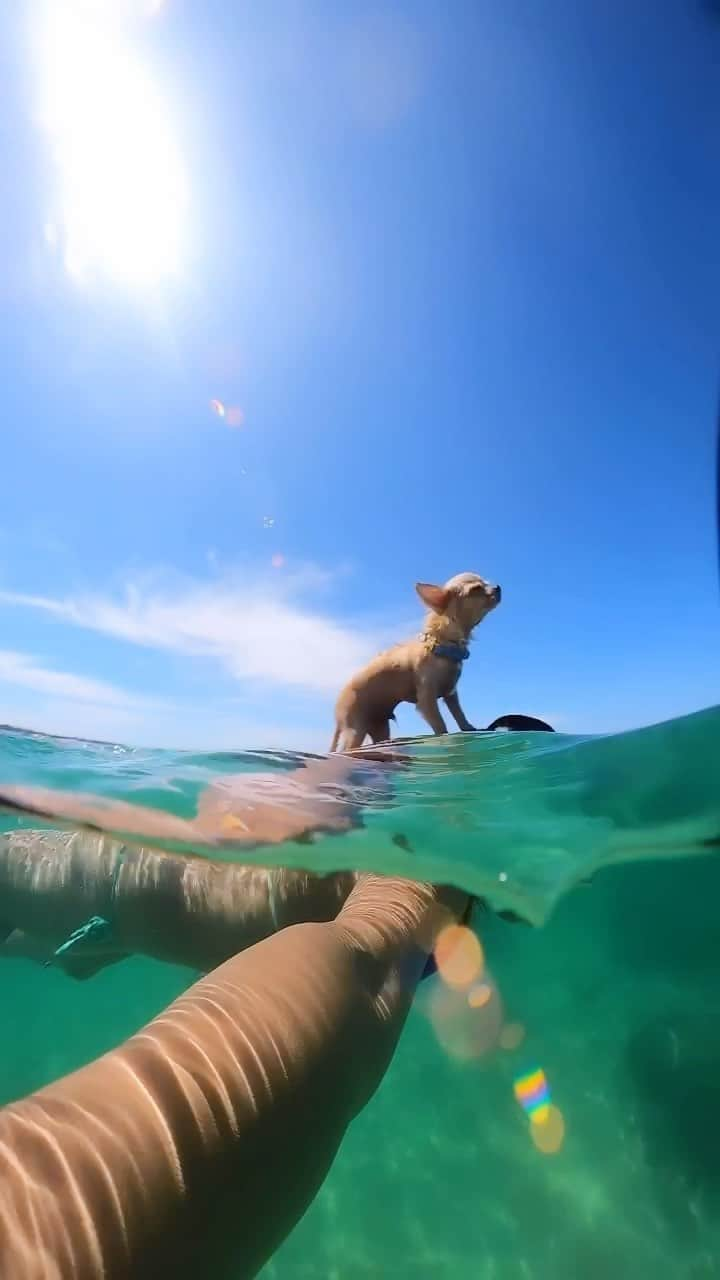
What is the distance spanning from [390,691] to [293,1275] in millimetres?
5396

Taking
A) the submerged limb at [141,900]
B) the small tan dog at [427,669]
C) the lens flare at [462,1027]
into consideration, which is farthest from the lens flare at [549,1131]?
the small tan dog at [427,669]

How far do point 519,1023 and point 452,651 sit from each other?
19.3 ft

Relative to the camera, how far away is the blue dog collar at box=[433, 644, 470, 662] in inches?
252

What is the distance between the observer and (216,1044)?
1321mm

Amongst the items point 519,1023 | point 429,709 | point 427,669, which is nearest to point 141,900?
point 429,709

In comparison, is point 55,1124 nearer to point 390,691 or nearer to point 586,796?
point 586,796

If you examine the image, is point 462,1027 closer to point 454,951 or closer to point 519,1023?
point 519,1023

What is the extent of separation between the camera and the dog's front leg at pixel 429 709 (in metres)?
6.40

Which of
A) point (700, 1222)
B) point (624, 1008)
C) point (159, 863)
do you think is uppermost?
point (159, 863)

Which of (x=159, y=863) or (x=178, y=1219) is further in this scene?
(x=159, y=863)

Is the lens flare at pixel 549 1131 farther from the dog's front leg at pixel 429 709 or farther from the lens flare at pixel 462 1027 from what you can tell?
the dog's front leg at pixel 429 709

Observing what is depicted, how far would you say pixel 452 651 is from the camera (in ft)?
21.2

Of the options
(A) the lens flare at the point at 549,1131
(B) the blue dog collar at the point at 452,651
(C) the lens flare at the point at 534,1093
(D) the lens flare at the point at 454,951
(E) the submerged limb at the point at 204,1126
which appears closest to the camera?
(E) the submerged limb at the point at 204,1126

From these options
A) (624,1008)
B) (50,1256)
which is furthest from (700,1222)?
(50,1256)
